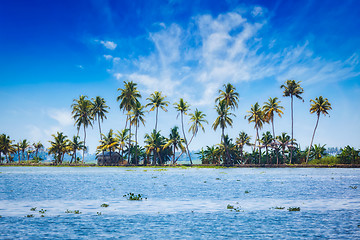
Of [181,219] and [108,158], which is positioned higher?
[108,158]

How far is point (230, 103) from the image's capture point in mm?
123750

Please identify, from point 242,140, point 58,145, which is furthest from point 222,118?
point 58,145

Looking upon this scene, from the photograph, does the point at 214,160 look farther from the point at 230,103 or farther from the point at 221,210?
the point at 221,210

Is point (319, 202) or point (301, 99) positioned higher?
point (301, 99)

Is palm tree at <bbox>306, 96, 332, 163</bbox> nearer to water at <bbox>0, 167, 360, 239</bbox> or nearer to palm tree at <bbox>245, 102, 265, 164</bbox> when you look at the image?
palm tree at <bbox>245, 102, 265, 164</bbox>

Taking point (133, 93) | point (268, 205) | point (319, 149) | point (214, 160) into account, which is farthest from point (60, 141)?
point (268, 205)

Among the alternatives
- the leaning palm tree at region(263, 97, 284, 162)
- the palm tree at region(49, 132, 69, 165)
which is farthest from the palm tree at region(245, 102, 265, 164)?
the palm tree at region(49, 132, 69, 165)

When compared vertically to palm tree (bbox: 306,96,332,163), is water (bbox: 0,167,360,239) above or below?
below

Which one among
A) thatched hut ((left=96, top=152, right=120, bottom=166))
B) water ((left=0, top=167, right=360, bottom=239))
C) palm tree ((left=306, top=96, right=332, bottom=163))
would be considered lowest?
water ((left=0, top=167, right=360, bottom=239))

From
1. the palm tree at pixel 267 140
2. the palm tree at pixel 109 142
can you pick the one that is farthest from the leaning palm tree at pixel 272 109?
the palm tree at pixel 109 142

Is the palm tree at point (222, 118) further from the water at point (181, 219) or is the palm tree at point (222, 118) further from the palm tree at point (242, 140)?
the water at point (181, 219)

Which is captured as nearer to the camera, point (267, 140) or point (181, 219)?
point (181, 219)

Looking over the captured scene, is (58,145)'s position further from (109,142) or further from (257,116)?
(257,116)

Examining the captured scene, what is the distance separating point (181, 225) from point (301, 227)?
19.9ft
